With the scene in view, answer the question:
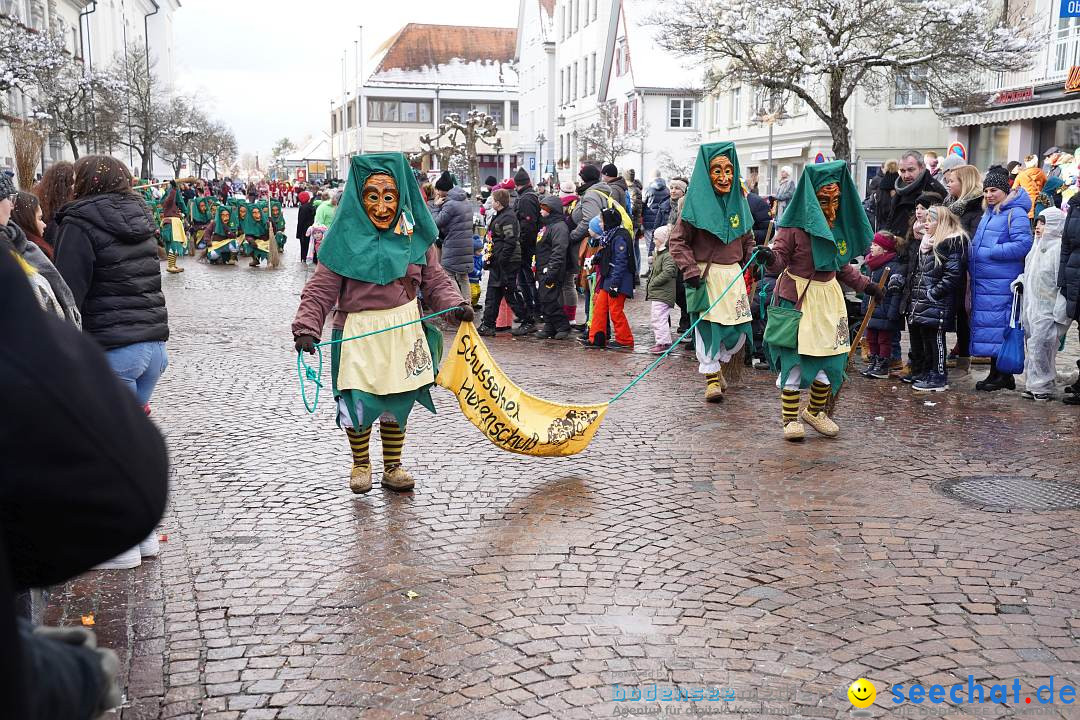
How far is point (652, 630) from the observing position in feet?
14.3

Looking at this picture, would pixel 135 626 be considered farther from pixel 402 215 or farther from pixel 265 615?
pixel 402 215

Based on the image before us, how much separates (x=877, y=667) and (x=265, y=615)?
2.46 meters

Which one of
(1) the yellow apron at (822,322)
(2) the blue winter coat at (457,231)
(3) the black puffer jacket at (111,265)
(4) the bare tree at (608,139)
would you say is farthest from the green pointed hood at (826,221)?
(4) the bare tree at (608,139)

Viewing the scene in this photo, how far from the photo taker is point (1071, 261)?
348 inches

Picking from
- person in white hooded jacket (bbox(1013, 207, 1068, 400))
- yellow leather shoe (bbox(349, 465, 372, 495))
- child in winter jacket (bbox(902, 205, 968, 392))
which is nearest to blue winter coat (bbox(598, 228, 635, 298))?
child in winter jacket (bbox(902, 205, 968, 392))

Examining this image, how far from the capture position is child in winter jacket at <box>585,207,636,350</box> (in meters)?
12.1

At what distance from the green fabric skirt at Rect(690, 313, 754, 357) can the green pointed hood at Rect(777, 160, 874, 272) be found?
1.10 metres

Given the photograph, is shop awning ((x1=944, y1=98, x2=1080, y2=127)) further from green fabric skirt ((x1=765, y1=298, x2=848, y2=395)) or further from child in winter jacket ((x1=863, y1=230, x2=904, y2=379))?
green fabric skirt ((x1=765, y1=298, x2=848, y2=395))

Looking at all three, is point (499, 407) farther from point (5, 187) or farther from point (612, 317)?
point (612, 317)

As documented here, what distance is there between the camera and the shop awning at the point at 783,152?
3873cm

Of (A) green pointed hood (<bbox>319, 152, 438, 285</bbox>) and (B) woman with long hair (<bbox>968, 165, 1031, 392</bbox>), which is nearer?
(A) green pointed hood (<bbox>319, 152, 438, 285</bbox>)

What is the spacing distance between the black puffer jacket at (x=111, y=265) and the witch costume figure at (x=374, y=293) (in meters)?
0.86

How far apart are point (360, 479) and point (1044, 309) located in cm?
618

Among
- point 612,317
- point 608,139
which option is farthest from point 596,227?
point 608,139
